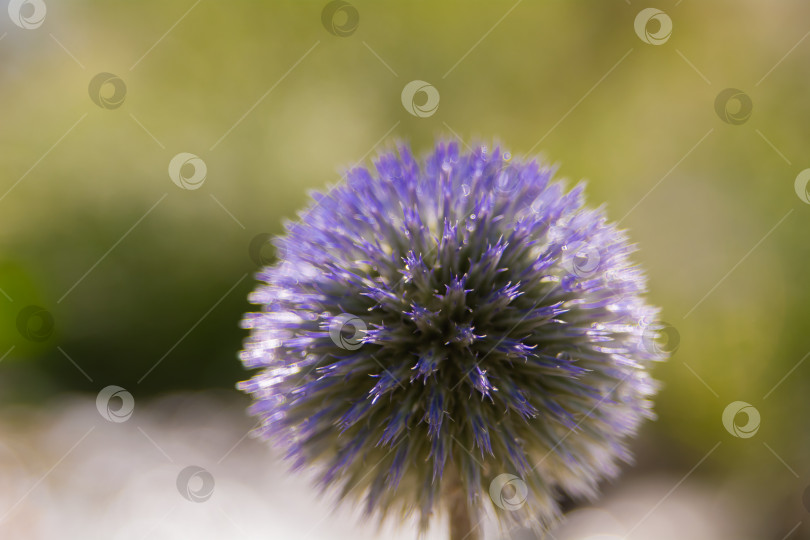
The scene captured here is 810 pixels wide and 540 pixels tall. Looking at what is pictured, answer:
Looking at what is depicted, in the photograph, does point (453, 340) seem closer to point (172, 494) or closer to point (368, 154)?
point (172, 494)

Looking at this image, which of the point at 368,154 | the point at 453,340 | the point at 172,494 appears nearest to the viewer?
the point at 453,340

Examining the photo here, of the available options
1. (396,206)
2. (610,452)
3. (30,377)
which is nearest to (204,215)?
(30,377)

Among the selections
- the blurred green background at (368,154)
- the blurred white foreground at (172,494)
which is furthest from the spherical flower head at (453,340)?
the blurred green background at (368,154)

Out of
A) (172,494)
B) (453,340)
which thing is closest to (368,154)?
(172,494)

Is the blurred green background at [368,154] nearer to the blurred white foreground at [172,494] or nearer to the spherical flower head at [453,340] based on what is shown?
the blurred white foreground at [172,494]

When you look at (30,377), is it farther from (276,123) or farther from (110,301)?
(276,123)
